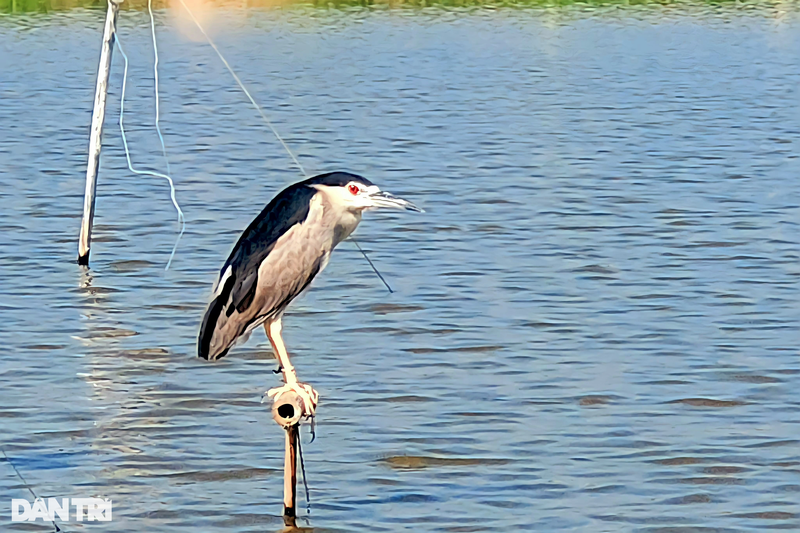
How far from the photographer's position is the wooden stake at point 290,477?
753 cm

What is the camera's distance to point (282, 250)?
8070 millimetres

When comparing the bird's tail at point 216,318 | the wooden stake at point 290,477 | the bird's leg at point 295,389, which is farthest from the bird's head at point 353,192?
the wooden stake at point 290,477

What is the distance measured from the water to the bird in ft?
3.30

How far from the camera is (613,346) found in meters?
11.8

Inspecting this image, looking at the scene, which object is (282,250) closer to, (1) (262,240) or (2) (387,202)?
(1) (262,240)

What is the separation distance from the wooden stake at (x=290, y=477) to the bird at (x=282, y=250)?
0.53 metres

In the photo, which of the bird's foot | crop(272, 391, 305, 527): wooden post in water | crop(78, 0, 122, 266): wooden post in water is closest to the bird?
the bird's foot

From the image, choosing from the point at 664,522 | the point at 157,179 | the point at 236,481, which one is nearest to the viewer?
the point at 664,522

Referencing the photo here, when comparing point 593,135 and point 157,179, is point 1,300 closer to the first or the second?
point 157,179

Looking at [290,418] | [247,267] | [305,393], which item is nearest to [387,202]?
[247,267]

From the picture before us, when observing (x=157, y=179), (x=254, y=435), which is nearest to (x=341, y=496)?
(x=254, y=435)

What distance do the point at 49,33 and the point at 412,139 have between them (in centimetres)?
2265

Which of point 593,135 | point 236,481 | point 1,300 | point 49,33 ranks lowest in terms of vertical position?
point 49,33

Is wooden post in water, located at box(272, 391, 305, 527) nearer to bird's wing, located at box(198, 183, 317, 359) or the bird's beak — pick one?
bird's wing, located at box(198, 183, 317, 359)
